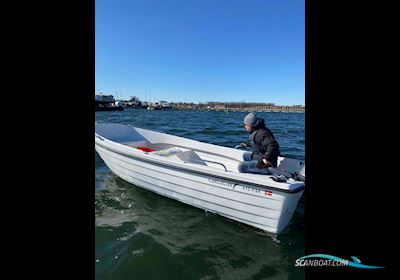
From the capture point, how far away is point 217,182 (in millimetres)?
4418

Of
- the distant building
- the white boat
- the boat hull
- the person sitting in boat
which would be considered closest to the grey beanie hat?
the person sitting in boat

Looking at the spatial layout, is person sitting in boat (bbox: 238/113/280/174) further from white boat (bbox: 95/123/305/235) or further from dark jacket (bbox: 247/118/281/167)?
white boat (bbox: 95/123/305/235)

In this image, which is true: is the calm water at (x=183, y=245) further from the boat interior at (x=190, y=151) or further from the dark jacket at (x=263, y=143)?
the dark jacket at (x=263, y=143)

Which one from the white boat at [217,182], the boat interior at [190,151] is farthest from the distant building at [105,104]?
the white boat at [217,182]

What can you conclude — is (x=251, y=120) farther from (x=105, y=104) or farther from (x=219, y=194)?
(x=105, y=104)

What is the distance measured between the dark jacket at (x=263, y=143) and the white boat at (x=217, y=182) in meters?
0.29

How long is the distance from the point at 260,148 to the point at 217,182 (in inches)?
43.0

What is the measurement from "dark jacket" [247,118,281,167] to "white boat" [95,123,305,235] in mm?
286

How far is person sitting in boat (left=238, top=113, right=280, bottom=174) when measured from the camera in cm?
454
